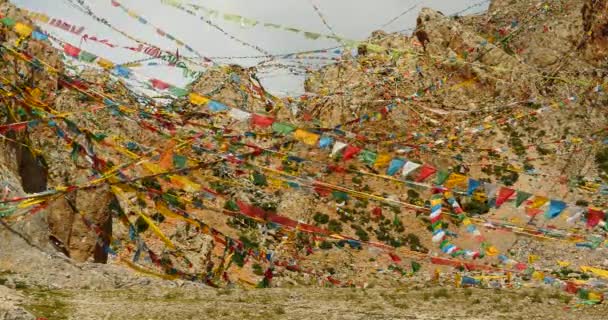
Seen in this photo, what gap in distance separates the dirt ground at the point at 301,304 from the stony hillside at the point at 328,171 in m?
0.21

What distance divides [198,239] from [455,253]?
10459 millimetres

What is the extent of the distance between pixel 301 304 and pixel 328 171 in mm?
22916

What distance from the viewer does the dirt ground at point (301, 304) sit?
12078 mm

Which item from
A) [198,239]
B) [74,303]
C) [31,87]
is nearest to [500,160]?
[198,239]

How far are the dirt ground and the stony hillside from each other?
0.21 m

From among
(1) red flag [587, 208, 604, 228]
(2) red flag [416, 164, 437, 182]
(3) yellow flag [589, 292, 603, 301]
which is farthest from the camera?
(3) yellow flag [589, 292, 603, 301]

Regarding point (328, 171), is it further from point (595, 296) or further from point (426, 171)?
point (426, 171)

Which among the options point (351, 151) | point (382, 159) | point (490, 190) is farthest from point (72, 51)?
point (490, 190)

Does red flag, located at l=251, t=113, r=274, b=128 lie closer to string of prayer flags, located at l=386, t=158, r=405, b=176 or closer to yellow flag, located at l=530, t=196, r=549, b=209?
string of prayer flags, located at l=386, t=158, r=405, b=176

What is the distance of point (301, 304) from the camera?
14.5 metres

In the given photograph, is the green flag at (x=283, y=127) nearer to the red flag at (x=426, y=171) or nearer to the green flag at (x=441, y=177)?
the red flag at (x=426, y=171)

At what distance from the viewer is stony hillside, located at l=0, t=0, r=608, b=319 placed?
14.0 metres

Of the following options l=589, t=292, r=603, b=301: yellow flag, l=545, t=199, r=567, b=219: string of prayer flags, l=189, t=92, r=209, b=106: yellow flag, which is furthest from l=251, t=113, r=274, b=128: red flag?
l=589, t=292, r=603, b=301: yellow flag

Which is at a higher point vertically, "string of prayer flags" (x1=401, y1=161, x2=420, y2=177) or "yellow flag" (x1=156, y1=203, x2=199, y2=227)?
"string of prayer flags" (x1=401, y1=161, x2=420, y2=177)
